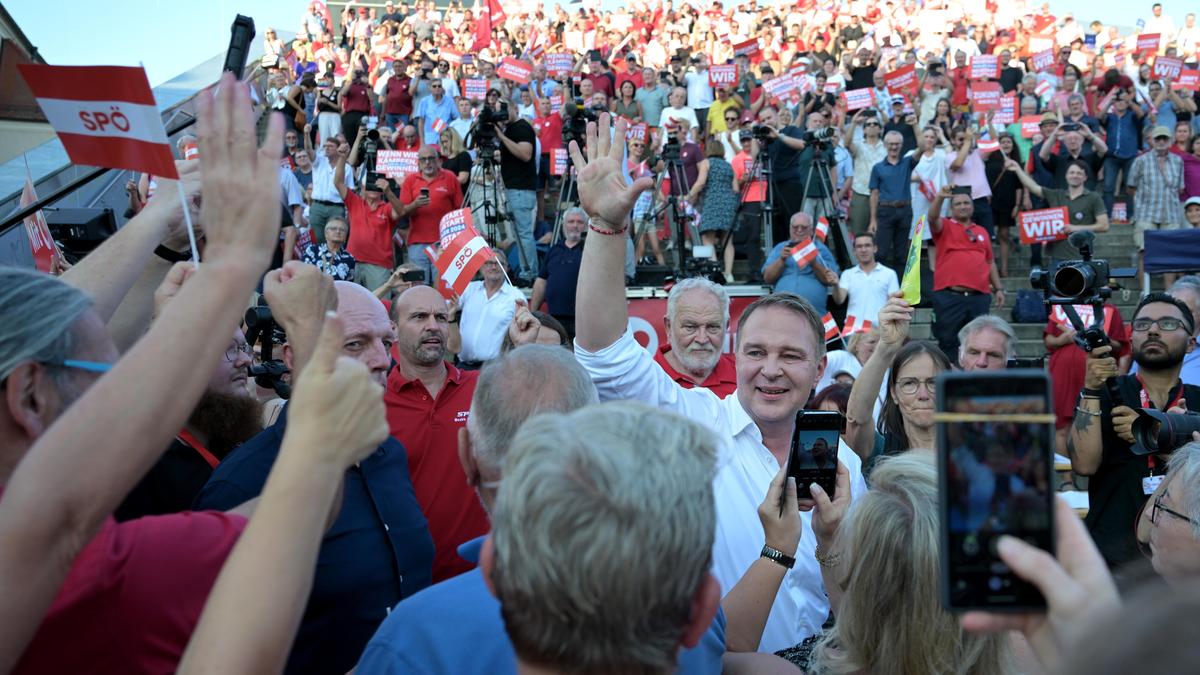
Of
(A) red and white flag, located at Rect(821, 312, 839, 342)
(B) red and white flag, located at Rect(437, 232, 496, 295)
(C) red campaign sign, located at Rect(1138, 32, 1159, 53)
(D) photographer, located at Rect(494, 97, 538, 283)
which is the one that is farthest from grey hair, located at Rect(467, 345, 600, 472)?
(C) red campaign sign, located at Rect(1138, 32, 1159, 53)

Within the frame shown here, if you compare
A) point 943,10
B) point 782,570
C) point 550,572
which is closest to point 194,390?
point 550,572

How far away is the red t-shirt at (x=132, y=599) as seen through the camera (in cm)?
154

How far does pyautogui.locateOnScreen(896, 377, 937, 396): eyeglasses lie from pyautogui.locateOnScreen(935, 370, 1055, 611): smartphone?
10.7 feet

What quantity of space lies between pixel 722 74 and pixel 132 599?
1403 cm

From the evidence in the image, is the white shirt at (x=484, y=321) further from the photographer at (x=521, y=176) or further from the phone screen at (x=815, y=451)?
the phone screen at (x=815, y=451)

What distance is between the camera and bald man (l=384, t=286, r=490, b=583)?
143 inches

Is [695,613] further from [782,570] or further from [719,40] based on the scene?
[719,40]

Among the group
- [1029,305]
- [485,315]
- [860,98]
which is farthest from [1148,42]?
[485,315]

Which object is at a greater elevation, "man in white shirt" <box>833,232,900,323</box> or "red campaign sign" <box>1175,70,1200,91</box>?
"red campaign sign" <box>1175,70,1200,91</box>

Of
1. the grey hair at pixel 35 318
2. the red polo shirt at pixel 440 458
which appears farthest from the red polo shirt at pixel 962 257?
the grey hair at pixel 35 318

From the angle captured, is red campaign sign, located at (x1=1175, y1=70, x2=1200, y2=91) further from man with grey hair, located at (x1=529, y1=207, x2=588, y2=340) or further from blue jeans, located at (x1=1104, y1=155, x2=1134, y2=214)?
man with grey hair, located at (x1=529, y1=207, x2=588, y2=340)

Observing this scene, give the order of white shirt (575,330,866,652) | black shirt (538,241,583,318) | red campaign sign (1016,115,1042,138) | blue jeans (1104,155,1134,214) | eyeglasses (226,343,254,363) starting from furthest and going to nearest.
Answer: red campaign sign (1016,115,1042,138) → blue jeans (1104,155,1134,214) → black shirt (538,241,583,318) → eyeglasses (226,343,254,363) → white shirt (575,330,866,652)

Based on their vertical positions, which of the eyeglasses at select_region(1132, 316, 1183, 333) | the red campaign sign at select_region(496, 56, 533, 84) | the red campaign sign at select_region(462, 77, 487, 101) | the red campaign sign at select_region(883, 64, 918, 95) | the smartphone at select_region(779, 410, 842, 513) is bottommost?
the eyeglasses at select_region(1132, 316, 1183, 333)

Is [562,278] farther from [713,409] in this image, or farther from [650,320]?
[713,409]
